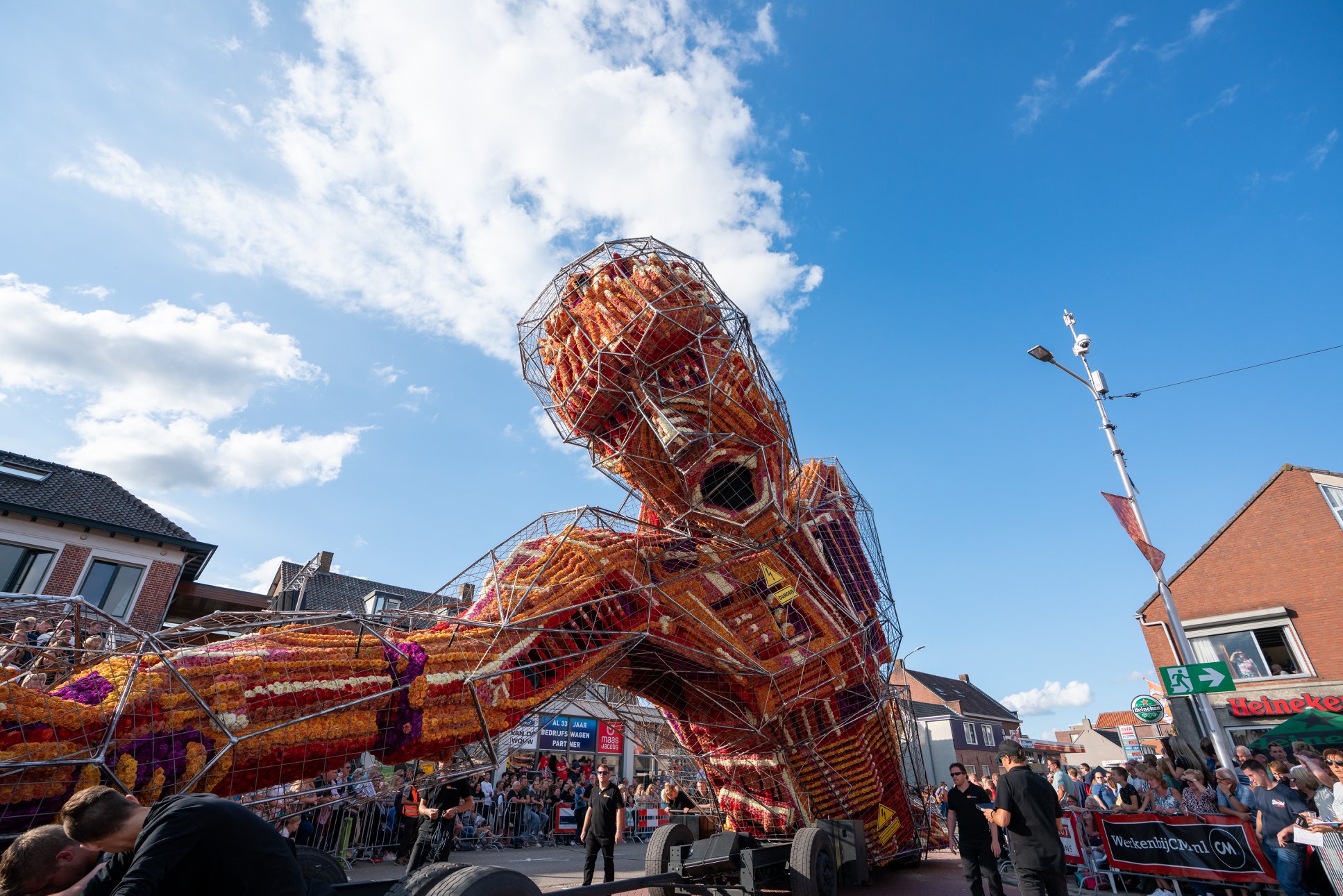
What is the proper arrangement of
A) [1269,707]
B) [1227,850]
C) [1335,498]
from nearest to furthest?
[1227,850] → [1269,707] → [1335,498]

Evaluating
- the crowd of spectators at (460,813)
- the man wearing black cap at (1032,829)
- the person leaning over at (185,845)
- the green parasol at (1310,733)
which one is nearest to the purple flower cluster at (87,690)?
the crowd of spectators at (460,813)

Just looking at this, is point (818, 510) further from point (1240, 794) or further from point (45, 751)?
point (45, 751)

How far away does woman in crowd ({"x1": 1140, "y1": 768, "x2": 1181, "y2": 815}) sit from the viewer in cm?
916

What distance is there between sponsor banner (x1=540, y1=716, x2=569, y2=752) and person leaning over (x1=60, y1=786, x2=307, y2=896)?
864 inches

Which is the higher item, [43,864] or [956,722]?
[956,722]

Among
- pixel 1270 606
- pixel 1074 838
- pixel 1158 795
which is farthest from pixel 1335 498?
pixel 1074 838

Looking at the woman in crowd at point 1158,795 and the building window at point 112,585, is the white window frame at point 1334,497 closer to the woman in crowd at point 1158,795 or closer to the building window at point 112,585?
the woman in crowd at point 1158,795

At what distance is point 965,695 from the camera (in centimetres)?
5259

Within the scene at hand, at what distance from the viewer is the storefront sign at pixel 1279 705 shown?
739 inches

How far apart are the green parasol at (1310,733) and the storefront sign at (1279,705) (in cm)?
340

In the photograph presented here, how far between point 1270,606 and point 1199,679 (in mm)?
13882

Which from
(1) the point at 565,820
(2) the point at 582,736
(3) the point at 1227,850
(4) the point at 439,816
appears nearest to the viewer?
(4) the point at 439,816

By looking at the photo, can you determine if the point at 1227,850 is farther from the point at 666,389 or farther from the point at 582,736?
the point at 582,736

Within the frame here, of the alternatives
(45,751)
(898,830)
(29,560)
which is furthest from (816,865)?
(29,560)
